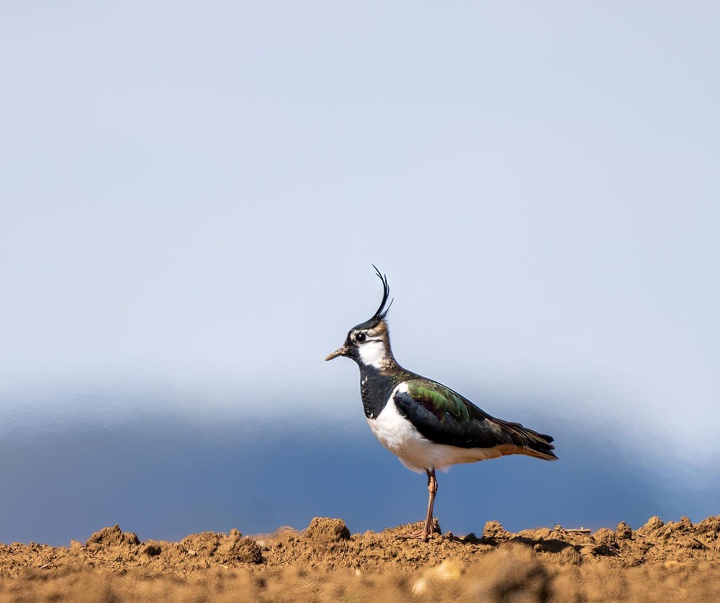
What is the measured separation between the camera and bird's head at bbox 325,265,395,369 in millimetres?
12469

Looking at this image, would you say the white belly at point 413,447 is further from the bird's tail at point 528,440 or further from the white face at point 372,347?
the white face at point 372,347

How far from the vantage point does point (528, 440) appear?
40.0 feet

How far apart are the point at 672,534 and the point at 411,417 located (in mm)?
3438

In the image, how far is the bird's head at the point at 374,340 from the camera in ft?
40.9

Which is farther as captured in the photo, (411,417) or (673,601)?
(411,417)

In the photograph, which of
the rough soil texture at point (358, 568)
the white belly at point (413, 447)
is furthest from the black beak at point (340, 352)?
the rough soil texture at point (358, 568)

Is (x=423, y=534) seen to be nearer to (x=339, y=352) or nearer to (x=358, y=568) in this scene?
(x=358, y=568)

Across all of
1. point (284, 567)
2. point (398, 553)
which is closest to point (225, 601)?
point (284, 567)

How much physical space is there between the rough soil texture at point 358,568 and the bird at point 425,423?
79 centimetres

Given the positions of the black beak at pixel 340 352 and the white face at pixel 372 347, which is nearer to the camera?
the white face at pixel 372 347

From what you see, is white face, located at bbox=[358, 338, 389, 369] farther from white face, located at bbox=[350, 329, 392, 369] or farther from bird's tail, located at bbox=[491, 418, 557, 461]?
bird's tail, located at bbox=[491, 418, 557, 461]

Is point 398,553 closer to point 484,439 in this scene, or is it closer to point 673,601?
point 484,439

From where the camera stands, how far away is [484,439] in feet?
39.3

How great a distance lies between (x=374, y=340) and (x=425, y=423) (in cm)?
126
